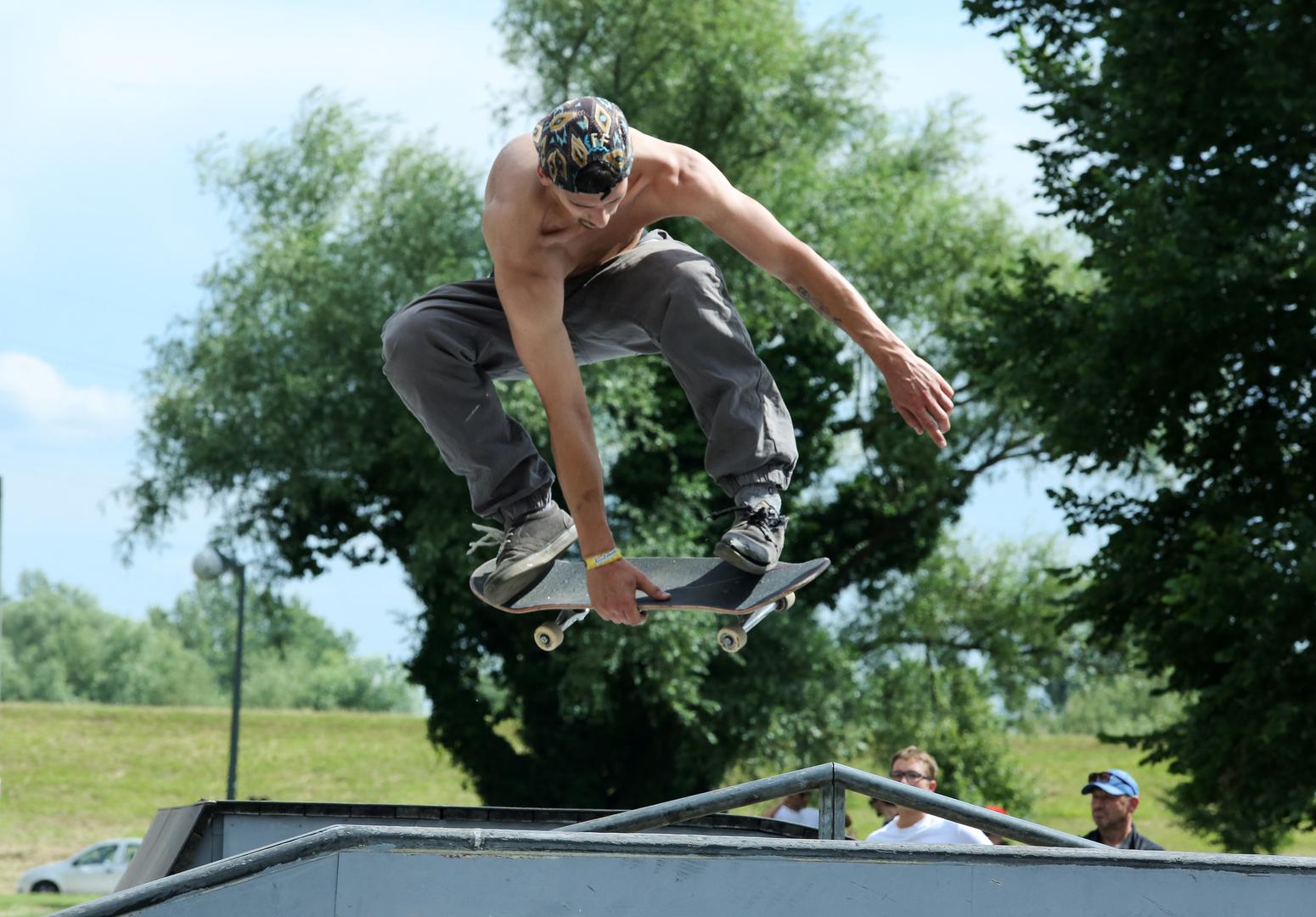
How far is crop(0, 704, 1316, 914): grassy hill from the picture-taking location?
3253cm

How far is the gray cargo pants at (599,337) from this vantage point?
4.63 m

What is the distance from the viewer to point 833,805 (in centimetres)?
390

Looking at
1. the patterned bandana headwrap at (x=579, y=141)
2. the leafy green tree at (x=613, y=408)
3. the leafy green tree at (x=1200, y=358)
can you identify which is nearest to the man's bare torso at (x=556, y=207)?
the patterned bandana headwrap at (x=579, y=141)

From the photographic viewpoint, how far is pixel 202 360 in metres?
22.7

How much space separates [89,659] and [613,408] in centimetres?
6132

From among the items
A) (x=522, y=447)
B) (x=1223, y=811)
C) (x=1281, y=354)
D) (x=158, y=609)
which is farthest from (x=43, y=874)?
(x=158, y=609)

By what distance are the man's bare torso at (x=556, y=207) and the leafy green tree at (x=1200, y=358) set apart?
35.0ft

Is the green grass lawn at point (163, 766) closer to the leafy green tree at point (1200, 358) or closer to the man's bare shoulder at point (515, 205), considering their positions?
the leafy green tree at point (1200, 358)

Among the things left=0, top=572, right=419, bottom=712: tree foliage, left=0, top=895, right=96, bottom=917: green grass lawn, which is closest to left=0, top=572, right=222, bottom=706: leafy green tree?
left=0, top=572, right=419, bottom=712: tree foliage

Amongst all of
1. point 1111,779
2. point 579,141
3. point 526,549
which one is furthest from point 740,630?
point 1111,779

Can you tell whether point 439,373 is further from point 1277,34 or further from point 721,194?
point 1277,34

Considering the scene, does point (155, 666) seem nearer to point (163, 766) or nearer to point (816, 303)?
point (163, 766)

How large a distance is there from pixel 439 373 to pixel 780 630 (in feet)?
58.5

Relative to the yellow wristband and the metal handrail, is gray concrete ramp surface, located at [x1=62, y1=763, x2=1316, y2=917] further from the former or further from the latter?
the yellow wristband
